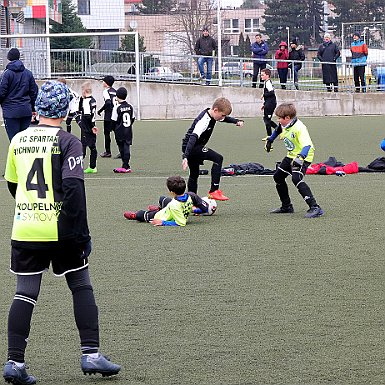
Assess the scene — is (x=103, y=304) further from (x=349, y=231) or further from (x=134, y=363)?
(x=349, y=231)

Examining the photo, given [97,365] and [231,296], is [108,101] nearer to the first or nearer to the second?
[231,296]

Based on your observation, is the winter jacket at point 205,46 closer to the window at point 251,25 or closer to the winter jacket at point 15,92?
the window at point 251,25

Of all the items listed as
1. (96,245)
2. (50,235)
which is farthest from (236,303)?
(96,245)

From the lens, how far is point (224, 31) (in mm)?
38625

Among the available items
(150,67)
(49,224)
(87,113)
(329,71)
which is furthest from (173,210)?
(329,71)

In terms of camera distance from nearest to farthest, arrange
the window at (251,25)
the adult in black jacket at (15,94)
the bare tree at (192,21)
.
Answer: the adult in black jacket at (15,94) → the bare tree at (192,21) → the window at (251,25)

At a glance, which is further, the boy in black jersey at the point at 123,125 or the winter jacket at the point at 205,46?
the winter jacket at the point at 205,46

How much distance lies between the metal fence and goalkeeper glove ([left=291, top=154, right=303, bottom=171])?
2172cm

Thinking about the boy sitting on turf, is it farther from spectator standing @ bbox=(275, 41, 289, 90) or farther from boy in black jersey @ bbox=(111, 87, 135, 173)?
spectator standing @ bbox=(275, 41, 289, 90)

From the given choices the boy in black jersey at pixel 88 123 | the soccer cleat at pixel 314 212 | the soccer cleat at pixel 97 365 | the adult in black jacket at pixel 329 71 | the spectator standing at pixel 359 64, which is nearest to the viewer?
the soccer cleat at pixel 97 365

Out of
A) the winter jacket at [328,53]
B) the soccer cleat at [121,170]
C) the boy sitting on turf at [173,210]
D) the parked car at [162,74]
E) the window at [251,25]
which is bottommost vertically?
the soccer cleat at [121,170]

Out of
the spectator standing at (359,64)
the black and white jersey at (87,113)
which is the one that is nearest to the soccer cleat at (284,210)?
the black and white jersey at (87,113)

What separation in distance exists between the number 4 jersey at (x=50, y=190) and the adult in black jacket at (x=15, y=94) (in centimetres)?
1126

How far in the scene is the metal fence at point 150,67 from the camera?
33.2 meters
